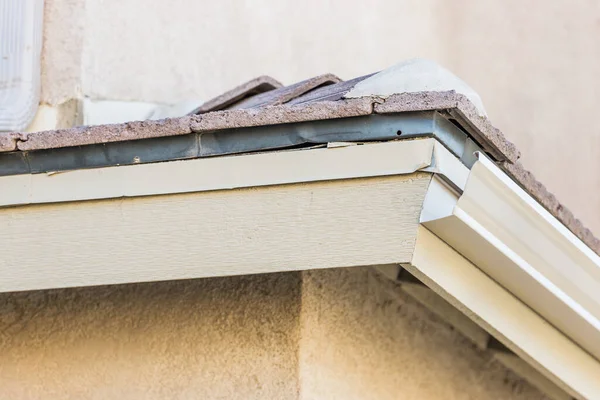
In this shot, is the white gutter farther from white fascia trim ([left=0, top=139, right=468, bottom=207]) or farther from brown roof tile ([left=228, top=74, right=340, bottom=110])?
white fascia trim ([left=0, top=139, right=468, bottom=207])

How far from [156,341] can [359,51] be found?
7.74 feet

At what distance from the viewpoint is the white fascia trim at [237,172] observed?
1.97 meters

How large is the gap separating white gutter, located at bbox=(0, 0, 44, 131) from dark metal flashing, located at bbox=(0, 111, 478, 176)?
1054 millimetres

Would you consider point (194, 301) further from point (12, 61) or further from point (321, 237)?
point (12, 61)

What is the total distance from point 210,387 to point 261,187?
69 centimetres

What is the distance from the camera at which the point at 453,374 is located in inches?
109

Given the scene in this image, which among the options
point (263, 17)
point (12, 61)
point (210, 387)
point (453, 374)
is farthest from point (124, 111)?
point (453, 374)

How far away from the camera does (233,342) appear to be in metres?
2.42

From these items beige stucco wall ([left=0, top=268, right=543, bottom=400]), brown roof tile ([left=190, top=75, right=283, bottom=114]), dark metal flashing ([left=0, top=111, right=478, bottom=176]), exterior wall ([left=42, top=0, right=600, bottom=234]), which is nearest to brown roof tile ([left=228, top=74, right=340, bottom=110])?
brown roof tile ([left=190, top=75, right=283, bottom=114])

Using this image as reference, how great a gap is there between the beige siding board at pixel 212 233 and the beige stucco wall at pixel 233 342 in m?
0.34

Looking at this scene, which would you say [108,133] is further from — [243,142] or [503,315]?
[503,315]

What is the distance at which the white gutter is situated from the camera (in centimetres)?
318

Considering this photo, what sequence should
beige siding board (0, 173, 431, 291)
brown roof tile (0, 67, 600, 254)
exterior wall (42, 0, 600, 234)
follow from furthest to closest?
exterior wall (42, 0, 600, 234) < beige siding board (0, 173, 431, 291) < brown roof tile (0, 67, 600, 254)

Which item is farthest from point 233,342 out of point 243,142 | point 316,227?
point 243,142
